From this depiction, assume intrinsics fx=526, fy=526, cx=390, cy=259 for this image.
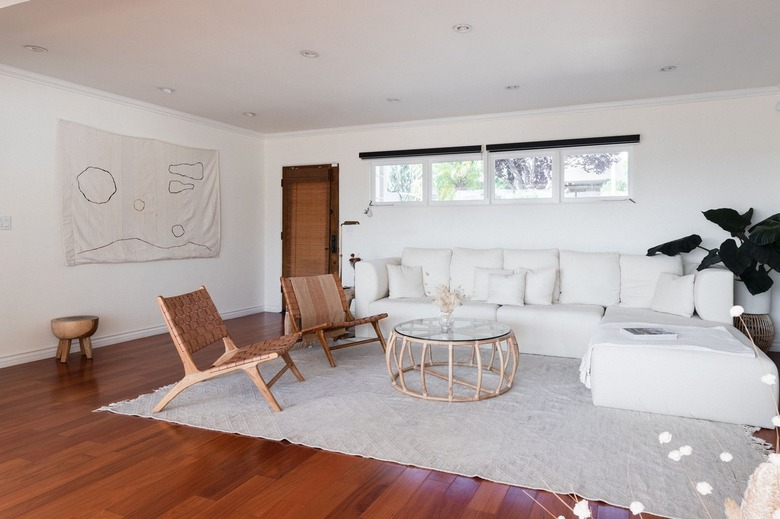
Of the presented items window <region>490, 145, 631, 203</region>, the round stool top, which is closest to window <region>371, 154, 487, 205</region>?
window <region>490, 145, 631, 203</region>

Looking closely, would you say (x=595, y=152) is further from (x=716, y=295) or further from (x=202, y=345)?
(x=202, y=345)

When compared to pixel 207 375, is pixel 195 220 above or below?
above

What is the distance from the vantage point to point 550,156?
19.5ft

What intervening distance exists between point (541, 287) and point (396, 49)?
8.74ft

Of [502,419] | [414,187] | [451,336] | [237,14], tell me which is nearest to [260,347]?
[451,336]

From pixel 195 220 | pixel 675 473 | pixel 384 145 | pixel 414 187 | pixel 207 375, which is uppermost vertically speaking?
pixel 384 145

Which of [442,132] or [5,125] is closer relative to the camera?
[5,125]

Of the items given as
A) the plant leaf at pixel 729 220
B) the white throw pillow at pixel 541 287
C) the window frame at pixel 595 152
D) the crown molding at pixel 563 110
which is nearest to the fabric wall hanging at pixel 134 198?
the crown molding at pixel 563 110

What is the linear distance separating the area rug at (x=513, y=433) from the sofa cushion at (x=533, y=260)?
157cm

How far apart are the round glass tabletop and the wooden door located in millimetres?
3246

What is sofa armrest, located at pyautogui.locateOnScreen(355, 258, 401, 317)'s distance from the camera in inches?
223

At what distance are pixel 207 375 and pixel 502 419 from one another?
6.01 feet

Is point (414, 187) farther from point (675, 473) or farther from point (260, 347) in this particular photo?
point (675, 473)

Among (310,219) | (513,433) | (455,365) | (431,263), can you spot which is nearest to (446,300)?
(455,365)
